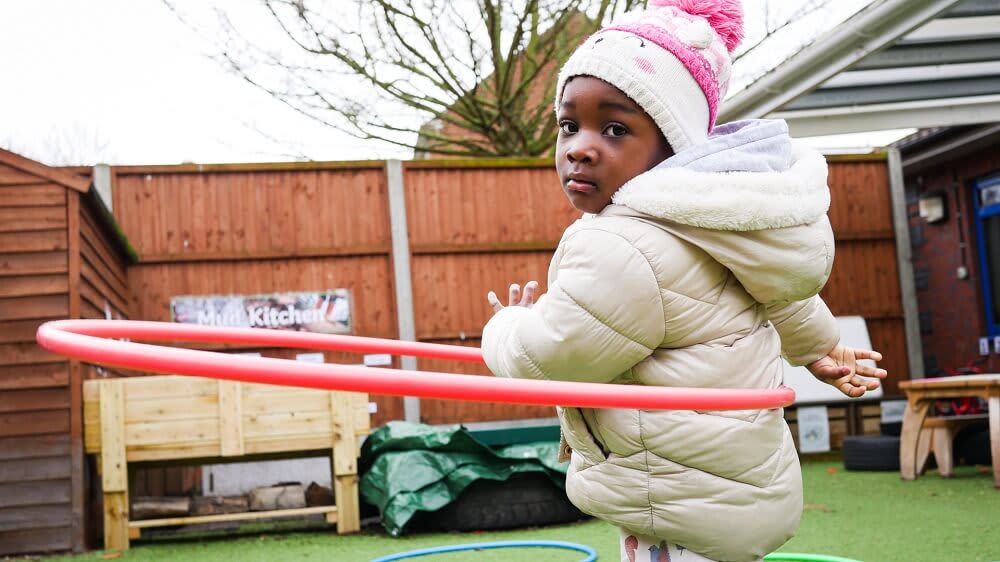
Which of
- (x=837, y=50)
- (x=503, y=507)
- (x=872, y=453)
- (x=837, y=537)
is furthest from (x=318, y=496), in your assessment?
(x=837, y=50)

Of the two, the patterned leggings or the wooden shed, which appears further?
the wooden shed

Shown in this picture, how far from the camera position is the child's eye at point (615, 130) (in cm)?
183

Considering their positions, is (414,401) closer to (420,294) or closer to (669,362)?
(420,294)

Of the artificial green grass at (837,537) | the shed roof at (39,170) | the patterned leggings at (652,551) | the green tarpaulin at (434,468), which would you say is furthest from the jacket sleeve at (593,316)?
the shed roof at (39,170)

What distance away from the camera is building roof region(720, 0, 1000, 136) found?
6.35 metres

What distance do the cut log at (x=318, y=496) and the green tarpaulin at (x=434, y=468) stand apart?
0.98 m

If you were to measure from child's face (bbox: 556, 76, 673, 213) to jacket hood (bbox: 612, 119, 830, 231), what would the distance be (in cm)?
5

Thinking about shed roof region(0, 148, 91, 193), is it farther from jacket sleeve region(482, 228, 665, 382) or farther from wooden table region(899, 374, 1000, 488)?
wooden table region(899, 374, 1000, 488)

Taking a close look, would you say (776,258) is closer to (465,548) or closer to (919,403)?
(465,548)

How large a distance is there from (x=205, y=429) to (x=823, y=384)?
235 inches

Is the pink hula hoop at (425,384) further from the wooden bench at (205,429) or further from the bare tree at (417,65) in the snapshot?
the bare tree at (417,65)

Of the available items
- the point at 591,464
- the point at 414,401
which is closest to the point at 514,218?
the point at 414,401

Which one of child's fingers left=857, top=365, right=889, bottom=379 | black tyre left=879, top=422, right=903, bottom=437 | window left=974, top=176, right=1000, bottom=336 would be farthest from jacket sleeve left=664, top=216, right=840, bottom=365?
window left=974, top=176, right=1000, bottom=336

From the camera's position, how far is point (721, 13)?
1.99 m
